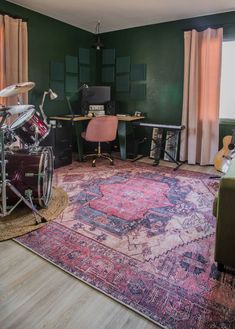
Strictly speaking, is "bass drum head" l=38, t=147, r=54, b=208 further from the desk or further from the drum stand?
the desk

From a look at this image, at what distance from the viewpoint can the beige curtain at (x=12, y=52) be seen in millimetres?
3482

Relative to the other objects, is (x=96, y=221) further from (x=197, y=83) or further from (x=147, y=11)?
(x=147, y=11)

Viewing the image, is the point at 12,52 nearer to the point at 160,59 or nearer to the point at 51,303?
the point at 160,59

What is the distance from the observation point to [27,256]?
1.82m

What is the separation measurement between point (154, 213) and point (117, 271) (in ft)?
3.19

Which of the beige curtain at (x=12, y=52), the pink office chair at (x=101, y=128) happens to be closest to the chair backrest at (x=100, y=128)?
the pink office chair at (x=101, y=128)

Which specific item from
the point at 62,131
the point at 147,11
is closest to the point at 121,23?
the point at 147,11

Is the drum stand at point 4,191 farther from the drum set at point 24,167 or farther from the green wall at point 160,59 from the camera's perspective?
the green wall at point 160,59

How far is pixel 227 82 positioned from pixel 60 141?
2.92 metres

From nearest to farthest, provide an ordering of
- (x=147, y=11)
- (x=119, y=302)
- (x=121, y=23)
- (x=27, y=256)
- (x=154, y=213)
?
1. (x=119, y=302)
2. (x=27, y=256)
3. (x=154, y=213)
4. (x=147, y=11)
5. (x=121, y=23)

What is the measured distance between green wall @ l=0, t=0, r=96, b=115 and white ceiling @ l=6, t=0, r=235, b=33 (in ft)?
0.38

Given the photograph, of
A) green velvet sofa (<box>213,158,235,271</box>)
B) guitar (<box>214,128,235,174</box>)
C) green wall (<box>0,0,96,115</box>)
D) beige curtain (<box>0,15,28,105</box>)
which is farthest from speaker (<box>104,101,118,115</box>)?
green velvet sofa (<box>213,158,235,271</box>)

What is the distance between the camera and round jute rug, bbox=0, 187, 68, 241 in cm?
211

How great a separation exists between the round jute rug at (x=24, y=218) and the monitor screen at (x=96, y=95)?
237 cm
